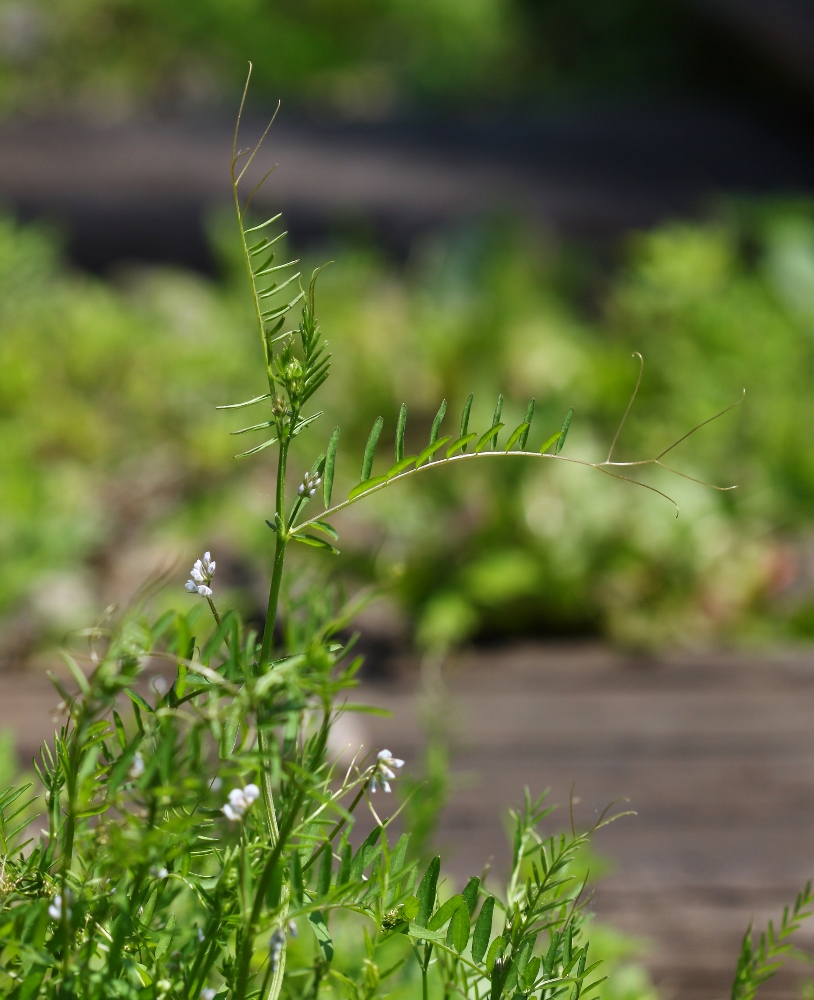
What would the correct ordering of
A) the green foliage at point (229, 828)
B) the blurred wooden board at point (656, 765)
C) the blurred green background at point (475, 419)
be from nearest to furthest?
the green foliage at point (229, 828) → the blurred wooden board at point (656, 765) → the blurred green background at point (475, 419)

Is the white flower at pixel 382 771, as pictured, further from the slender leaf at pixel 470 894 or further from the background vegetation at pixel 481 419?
the background vegetation at pixel 481 419

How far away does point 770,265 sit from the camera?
314 cm

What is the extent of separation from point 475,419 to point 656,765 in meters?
0.90

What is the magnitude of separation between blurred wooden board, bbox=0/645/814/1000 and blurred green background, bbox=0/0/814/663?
0.46ft

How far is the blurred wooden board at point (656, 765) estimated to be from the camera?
1135mm

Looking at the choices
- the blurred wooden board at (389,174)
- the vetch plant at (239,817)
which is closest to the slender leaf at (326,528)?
the vetch plant at (239,817)

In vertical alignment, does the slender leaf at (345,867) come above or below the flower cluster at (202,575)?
below

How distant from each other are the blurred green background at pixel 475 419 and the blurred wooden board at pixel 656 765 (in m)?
0.14

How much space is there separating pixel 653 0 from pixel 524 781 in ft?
28.2

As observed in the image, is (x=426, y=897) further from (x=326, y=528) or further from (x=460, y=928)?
(x=326, y=528)

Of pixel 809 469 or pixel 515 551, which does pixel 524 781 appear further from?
pixel 809 469

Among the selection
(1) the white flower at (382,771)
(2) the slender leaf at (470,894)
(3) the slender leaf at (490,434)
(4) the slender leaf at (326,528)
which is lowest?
(2) the slender leaf at (470,894)

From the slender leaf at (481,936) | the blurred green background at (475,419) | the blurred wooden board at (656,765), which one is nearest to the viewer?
the slender leaf at (481,936)

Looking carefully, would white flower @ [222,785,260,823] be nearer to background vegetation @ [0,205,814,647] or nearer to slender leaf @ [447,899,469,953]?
slender leaf @ [447,899,469,953]
